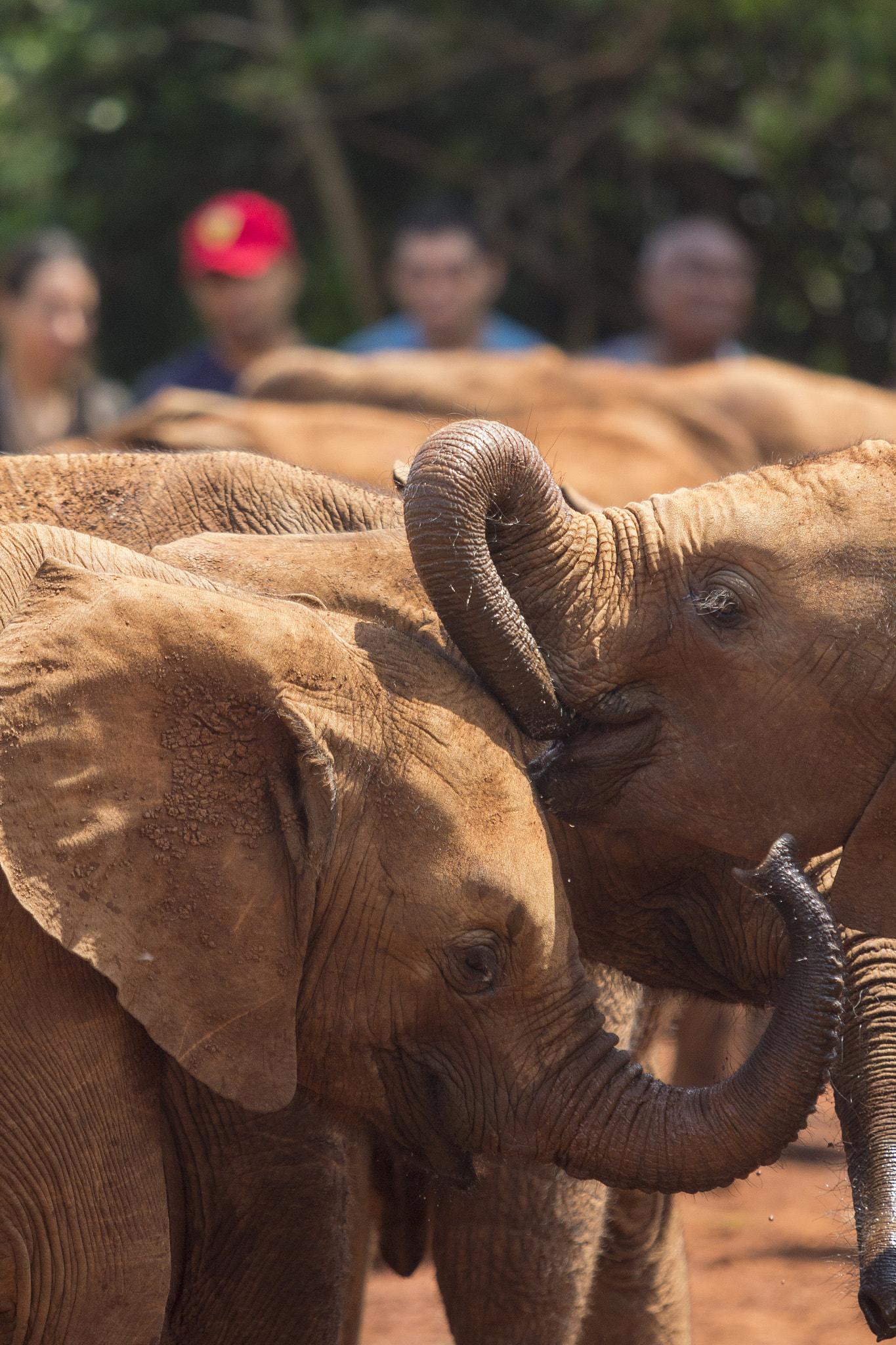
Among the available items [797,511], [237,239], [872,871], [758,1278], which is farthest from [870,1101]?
[237,239]

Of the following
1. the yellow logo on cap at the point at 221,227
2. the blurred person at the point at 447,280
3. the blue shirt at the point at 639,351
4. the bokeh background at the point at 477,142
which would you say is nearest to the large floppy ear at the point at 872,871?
the blurred person at the point at 447,280

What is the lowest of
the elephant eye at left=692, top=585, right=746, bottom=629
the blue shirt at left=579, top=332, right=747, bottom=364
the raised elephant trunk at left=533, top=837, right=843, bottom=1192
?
the blue shirt at left=579, top=332, right=747, bottom=364

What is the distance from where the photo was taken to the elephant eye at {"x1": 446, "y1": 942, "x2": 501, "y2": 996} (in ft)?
9.86

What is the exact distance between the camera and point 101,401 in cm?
845

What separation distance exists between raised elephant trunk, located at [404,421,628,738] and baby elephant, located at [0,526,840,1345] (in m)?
0.11

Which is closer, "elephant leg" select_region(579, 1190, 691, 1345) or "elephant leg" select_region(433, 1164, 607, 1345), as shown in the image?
"elephant leg" select_region(433, 1164, 607, 1345)

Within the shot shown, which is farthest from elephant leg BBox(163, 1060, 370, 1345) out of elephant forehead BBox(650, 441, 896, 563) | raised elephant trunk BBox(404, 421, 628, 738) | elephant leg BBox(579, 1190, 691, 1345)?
elephant forehead BBox(650, 441, 896, 563)

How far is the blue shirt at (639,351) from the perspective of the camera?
30.0 ft

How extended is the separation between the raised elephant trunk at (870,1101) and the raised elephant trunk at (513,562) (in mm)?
720

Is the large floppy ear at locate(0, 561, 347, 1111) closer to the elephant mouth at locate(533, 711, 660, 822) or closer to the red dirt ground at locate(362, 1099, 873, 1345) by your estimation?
the elephant mouth at locate(533, 711, 660, 822)

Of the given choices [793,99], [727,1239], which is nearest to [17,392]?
[793,99]

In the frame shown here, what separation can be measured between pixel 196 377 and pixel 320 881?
6.25 metres

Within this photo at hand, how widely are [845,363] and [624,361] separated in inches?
80.4

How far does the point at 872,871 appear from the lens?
10.6 ft
